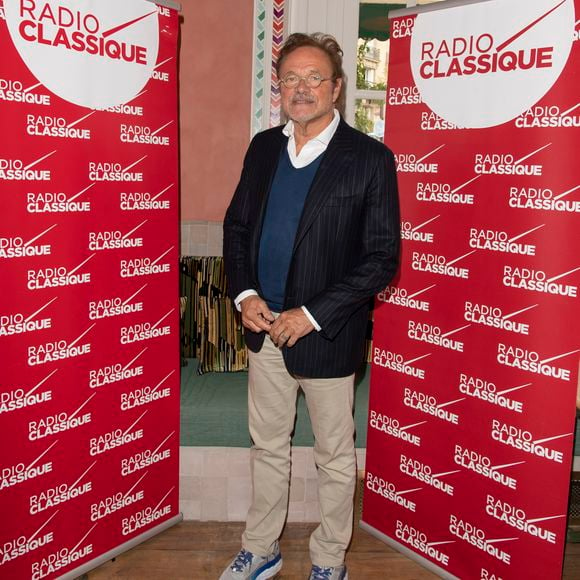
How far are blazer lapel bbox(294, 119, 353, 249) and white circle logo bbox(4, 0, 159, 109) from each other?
738mm

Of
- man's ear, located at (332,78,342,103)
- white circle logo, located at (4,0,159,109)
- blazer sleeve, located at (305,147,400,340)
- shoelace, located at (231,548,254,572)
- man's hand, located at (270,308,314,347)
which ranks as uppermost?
white circle logo, located at (4,0,159,109)

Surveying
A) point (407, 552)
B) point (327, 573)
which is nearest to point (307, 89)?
point (327, 573)

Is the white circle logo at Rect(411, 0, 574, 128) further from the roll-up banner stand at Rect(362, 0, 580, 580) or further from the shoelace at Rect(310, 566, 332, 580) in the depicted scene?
the shoelace at Rect(310, 566, 332, 580)

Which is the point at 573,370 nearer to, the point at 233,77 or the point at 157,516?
the point at 157,516

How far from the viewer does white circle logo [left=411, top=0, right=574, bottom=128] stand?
80.0 inches

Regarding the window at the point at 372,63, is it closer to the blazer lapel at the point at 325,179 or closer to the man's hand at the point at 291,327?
the blazer lapel at the point at 325,179

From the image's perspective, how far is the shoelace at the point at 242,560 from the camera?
2459mm

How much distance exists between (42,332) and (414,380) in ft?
4.23

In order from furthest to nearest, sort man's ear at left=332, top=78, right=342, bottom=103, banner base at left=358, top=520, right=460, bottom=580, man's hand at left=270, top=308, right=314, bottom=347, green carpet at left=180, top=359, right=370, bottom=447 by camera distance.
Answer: green carpet at left=180, top=359, right=370, bottom=447 < banner base at left=358, top=520, right=460, bottom=580 < man's ear at left=332, top=78, right=342, bottom=103 < man's hand at left=270, top=308, right=314, bottom=347

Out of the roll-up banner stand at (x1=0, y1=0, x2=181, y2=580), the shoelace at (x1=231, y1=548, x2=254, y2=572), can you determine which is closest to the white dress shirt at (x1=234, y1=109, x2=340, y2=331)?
the roll-up banner stand at (x1=0, y1=0, x2=181, y2=580)

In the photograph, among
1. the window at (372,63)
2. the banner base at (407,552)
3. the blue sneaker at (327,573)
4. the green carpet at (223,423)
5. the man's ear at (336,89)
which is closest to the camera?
the man's ear at (336,89)

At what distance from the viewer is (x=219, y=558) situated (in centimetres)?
261

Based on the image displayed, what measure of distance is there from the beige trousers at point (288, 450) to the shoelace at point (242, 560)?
2cm

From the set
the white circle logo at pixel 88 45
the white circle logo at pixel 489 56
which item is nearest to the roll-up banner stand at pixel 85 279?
the white circle logo at pixel 88 45
